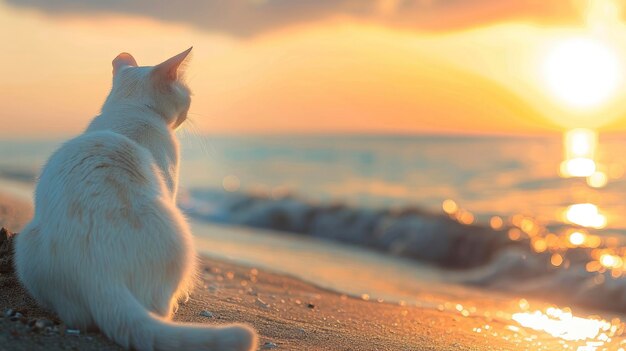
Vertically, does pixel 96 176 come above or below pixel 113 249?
above

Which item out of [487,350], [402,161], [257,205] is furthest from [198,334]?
[402,161]

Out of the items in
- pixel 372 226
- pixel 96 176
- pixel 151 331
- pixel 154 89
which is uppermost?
pixel 372 226

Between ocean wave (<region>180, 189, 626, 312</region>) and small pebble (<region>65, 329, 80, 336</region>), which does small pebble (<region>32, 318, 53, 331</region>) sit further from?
ocean wave (<region>180, 189, 626, 312</region>)

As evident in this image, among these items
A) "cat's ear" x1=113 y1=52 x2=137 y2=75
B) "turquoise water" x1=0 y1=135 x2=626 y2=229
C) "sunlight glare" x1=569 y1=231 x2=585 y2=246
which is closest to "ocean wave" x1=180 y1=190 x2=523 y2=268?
"sunlight glare" x1=569 y1=231 x2=585 y2=246

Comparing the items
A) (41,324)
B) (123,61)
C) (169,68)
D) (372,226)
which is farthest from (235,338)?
(372,226)

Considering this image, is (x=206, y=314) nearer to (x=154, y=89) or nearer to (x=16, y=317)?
(x=16, y=317)

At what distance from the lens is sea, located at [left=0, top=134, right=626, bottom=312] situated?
898cm

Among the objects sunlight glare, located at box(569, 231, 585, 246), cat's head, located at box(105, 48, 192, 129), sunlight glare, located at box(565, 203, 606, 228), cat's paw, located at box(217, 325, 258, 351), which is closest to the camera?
cat's paw, located at box(217, 325, 258, 351)

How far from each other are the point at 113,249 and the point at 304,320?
6.92 ft

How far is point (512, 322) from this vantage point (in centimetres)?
600

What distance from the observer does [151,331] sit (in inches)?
115

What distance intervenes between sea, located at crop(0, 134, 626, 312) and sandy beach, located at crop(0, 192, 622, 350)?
2.92 feet

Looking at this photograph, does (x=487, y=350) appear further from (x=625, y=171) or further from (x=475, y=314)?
(x=625, y=171)

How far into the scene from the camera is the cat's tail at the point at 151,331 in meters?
2.89
